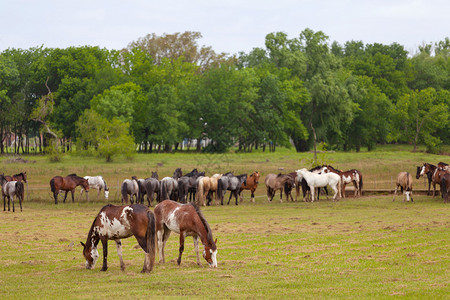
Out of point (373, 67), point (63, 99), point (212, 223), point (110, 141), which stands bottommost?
point (212, 223)

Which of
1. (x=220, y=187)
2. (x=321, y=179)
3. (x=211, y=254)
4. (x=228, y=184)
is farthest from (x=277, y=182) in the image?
(x=211, y=254)

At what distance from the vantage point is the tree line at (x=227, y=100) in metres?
78.8

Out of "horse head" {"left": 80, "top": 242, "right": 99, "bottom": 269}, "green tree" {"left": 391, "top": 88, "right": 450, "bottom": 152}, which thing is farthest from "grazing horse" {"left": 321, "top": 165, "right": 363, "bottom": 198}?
"green tree" {"left": 391, "top": 88, "right": 450, "bottom": 152}

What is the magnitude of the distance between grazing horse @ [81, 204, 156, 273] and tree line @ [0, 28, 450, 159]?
59.1 m

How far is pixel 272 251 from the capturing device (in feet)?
55.4

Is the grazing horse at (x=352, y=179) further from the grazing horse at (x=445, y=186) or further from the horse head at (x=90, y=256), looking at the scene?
the horse head at (x=90, y=256)

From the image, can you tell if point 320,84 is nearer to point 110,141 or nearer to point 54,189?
point 110,141

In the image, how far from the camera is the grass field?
11875 millimetres

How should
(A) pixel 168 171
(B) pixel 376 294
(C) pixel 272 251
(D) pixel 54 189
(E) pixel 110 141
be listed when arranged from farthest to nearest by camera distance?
(E) pixel 110 141, (A) pixel 168 171, (D) pixel 54 189, (C) pixel 272 251, (B) pixel 376 294

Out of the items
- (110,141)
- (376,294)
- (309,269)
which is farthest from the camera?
(110,141)

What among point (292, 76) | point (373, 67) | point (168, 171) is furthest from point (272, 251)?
point (373, 67)

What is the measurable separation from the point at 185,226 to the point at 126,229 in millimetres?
1496

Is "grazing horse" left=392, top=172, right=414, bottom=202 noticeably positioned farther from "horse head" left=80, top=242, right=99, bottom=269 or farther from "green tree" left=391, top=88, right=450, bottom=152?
"green tree" left=391, top=88, right=450, bottom=152

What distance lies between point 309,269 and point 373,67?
9103cm
